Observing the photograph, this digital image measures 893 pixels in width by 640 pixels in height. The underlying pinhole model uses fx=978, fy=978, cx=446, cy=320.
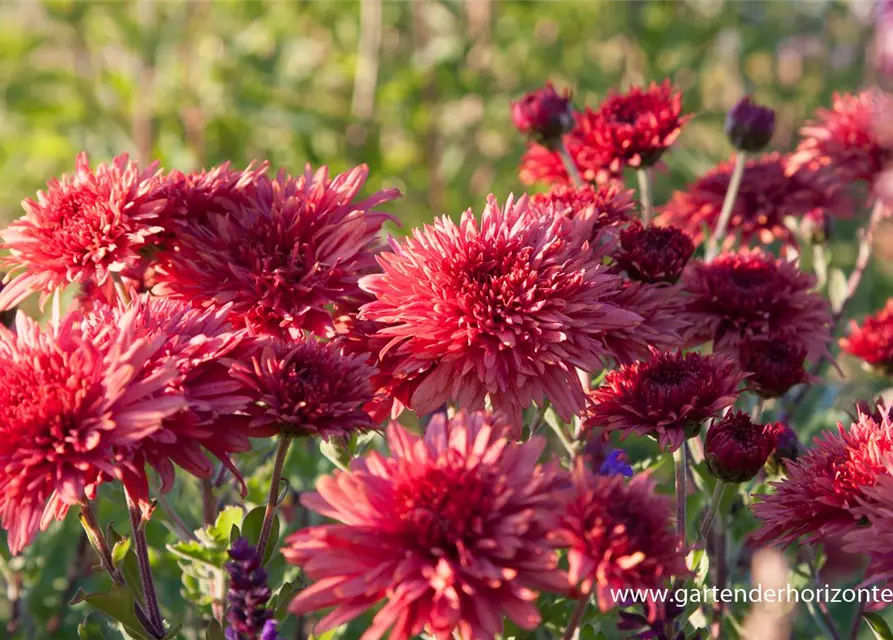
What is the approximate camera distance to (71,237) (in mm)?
1271

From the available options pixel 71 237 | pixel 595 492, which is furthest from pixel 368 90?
pixel 595 492

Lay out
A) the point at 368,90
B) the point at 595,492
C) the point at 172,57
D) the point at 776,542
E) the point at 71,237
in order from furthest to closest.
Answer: the point at 172,57
the point at 368,90
the point at 71,237
the point at 776,542
the point at 595,492

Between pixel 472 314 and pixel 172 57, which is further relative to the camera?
pixel 172 57

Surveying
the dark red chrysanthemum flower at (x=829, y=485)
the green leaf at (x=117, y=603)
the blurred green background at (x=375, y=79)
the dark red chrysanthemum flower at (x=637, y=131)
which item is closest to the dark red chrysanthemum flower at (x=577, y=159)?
the dark red chrysanthemum flower at (x=637, y=131)

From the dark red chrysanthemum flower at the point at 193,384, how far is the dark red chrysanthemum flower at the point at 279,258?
0.10 m

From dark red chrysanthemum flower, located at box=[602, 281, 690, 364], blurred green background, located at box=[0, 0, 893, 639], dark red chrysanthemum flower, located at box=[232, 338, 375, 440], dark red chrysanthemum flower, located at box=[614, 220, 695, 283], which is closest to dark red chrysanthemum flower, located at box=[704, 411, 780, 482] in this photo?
dark red chrysanthemum flower, located at box=[602, 281, 690, 364]

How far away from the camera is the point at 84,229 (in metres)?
1.26

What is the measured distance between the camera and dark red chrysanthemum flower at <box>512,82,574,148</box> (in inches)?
66.2

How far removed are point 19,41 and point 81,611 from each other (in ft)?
8.82

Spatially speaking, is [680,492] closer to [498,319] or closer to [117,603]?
[498,319]

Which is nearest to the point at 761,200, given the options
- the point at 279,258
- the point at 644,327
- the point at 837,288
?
the point at 837,288

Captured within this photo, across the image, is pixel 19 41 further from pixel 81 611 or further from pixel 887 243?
pixel 887 243

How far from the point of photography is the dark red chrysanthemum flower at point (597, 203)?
142 centimetres

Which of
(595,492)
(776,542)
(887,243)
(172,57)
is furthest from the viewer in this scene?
(172,57)
